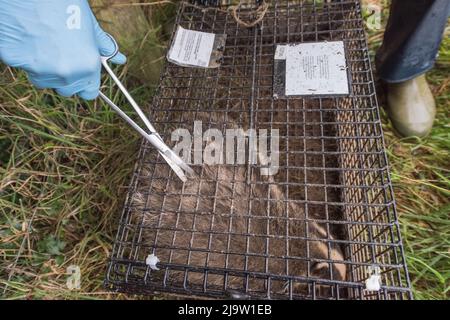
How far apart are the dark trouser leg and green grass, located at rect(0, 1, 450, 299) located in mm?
312

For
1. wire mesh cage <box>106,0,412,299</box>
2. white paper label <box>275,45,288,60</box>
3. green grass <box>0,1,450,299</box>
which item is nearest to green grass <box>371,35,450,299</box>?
green grass <box>0,1,450,299</box>

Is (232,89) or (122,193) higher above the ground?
(232,89)

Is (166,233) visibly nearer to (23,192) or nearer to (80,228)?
(80,228)

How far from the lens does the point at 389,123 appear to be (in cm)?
175

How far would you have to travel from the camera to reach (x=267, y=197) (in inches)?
43.4

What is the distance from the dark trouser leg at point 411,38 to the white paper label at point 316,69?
0.33 metres

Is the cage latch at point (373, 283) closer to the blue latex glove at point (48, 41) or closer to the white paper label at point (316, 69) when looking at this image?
the white paper label at point (316, 69)

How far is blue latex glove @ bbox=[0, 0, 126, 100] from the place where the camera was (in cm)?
91

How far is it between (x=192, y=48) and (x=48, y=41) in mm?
576

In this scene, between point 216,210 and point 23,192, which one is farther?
point 23,192

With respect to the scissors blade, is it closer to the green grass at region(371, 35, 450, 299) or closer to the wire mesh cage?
the wire mesh cage
